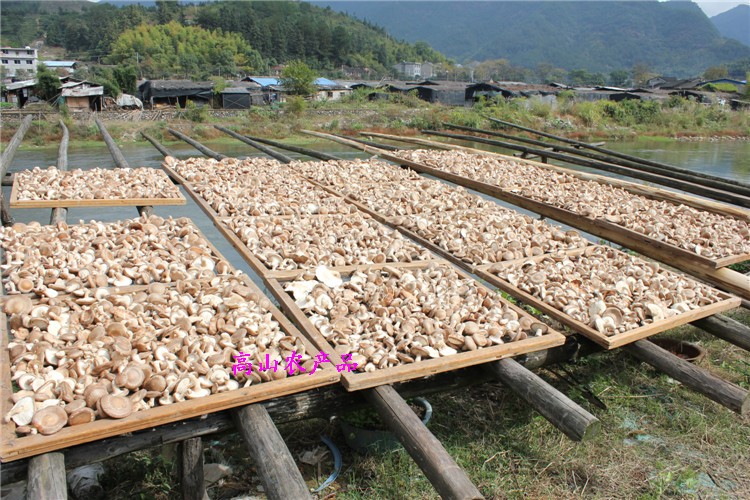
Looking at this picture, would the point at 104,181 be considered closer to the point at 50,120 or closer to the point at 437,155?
the point at 437,155

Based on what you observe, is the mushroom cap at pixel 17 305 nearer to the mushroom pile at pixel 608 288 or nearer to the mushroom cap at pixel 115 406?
the mushroom cap at pixel 115 406

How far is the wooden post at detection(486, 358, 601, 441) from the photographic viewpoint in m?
2.03

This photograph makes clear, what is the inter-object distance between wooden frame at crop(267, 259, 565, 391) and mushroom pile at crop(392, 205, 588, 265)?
0.85 meters

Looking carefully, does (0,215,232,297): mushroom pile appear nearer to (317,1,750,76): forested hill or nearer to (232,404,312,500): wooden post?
(232,404,312,500): wooden post

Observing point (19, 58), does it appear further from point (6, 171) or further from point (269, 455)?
point (269, 455)

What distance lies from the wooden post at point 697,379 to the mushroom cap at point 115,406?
7.41 ft

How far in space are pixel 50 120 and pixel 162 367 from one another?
20023mm

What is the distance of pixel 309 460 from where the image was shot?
2.58m

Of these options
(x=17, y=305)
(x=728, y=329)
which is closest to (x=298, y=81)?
(x=17, y=305)

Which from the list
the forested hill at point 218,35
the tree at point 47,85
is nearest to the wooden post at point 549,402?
the tree at point 47,85

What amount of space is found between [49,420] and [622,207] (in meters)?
4.34

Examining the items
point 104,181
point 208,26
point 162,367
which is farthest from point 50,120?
point 208,26

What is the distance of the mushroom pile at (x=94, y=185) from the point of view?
4.46 meters

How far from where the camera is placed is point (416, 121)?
2127 cm
